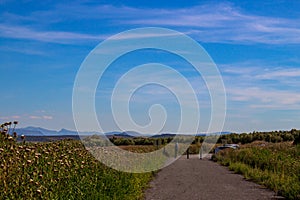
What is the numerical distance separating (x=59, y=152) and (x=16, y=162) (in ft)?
12.9

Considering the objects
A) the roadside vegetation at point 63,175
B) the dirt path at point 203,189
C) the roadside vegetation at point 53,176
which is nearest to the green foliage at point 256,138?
the dirt path at point 203,189

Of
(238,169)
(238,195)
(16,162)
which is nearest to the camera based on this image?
(16,162)

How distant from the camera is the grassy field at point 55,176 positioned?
757cm

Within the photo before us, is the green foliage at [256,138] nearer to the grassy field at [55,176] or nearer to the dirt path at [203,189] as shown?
the dirt path at [203,189]

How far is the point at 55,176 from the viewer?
982 cm

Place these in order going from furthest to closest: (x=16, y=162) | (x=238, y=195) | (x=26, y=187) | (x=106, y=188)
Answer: (x=238, y=195), (x=106, y=188), (x=16, y=162), (x=26, y=187)

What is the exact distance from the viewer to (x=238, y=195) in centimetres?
1531

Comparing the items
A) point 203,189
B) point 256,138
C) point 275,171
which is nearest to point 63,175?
point 203,189

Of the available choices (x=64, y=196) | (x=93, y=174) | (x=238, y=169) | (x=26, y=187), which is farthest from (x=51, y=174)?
(x=238, y=169)

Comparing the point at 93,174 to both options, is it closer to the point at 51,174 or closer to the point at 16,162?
the point at 51,174

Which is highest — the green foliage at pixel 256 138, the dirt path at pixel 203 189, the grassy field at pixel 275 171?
the green foliage at pixel 256 138

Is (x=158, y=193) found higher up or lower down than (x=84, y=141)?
lower down

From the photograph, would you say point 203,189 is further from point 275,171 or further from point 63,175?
point 63,175

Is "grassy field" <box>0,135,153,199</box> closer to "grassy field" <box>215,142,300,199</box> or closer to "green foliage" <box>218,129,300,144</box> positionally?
"grassy field" <box>215,142,300,199</box>
